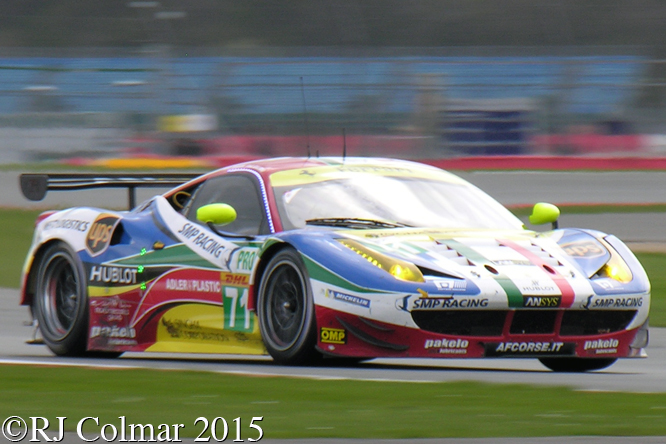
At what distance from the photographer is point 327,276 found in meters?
5.89

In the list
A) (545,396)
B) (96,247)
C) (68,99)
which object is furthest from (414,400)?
(68,99)

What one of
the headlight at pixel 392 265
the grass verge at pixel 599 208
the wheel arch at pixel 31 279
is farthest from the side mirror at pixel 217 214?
the grass verge at pixel 599 208

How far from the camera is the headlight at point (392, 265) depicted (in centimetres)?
581

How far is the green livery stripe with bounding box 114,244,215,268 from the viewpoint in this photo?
6.82 m

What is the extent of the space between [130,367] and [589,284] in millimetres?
2312

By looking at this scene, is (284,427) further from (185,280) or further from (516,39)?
(516,39)

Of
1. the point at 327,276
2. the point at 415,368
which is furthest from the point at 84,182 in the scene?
the point at 415,368

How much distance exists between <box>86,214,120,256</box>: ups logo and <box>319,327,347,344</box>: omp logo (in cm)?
210

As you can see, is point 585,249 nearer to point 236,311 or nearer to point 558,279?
point 558,279

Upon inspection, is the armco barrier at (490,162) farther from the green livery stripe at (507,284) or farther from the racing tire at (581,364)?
the green livery stripe at (507,284)

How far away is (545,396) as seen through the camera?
16.0ft

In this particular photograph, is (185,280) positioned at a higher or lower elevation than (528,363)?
higher

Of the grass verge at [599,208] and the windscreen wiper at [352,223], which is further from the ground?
the windscreen wiper at [352,223]

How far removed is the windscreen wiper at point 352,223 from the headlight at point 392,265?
1.82ft
